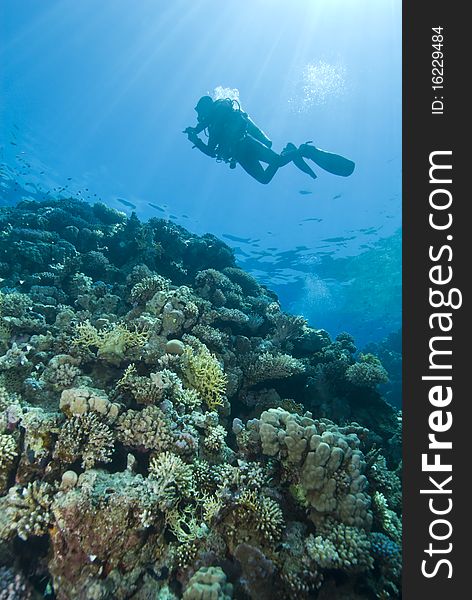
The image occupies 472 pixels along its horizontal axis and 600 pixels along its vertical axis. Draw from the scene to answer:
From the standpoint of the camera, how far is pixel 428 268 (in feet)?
8.49

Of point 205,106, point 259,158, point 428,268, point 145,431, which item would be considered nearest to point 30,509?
point 145,431

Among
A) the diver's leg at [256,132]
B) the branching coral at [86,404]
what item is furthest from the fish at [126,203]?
the branching coral at [86,404]

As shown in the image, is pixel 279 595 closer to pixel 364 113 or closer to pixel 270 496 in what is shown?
pixel 270 496

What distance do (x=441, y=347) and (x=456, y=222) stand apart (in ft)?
3.36

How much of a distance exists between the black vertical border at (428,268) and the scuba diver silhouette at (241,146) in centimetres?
1229

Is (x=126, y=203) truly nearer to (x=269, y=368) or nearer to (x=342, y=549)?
(x=269, y=368)

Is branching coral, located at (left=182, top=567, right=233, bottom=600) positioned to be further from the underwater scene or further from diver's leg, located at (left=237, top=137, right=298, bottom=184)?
diver's leg, located at (left=237, top=137, right=298, bottom=184)

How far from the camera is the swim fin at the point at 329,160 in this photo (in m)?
14.3

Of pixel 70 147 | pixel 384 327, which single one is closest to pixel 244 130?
pixel 70 147

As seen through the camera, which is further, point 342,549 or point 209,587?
point 342,549

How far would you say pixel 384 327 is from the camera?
161 feet

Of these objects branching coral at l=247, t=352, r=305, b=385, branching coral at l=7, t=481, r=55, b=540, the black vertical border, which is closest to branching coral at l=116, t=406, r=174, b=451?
branching coral at l=7, t=481, r=55, b=540

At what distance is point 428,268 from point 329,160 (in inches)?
536

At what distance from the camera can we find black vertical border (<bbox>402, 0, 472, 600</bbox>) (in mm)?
2184
